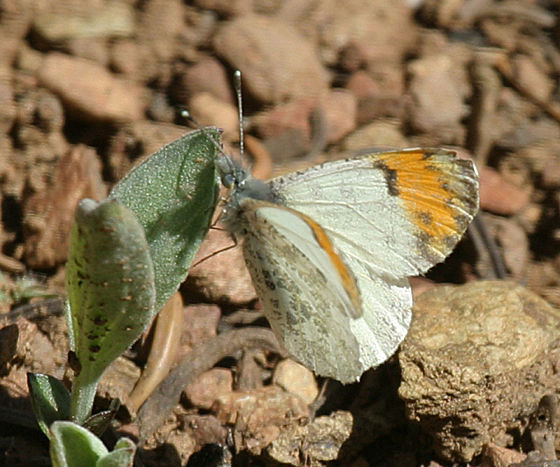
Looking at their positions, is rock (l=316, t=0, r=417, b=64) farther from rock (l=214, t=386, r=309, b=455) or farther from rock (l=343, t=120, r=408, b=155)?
rock (l=214, t=386, r=309, b=455)

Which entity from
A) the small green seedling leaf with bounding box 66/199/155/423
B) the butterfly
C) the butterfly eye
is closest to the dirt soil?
the butterfly

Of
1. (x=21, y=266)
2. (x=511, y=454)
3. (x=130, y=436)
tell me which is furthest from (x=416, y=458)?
(x=21, y=266)

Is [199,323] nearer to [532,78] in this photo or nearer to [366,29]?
[366,29]

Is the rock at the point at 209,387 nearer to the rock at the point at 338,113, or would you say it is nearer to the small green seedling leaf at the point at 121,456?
the small green seedling leaf at the point at 121,456

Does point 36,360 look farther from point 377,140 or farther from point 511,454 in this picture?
point 377,140

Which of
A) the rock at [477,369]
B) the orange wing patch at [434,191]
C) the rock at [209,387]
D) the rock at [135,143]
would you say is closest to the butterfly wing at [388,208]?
the orange wing patch at [434,191]

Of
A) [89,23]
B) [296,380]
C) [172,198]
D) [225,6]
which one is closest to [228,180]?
[172,198]
